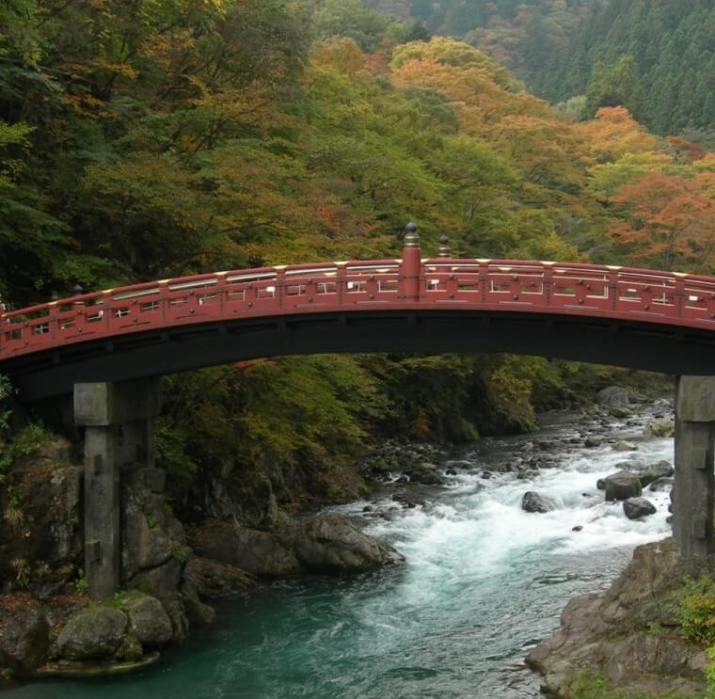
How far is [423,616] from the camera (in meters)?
23.9

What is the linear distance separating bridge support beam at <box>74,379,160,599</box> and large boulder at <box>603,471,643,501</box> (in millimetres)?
17345

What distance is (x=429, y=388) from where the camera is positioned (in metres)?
45.4

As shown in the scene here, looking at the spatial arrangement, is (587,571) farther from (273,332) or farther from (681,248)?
(681,248)

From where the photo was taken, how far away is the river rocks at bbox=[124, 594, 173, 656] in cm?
2145

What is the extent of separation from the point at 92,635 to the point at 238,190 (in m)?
13.5

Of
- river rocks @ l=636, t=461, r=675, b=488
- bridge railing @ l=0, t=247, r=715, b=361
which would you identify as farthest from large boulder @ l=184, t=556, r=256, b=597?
river rocks @ l=636, t=461, r=675, b=488

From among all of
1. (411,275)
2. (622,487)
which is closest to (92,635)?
(411,275)

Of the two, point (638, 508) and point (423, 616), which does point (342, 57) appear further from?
point (423, 616)

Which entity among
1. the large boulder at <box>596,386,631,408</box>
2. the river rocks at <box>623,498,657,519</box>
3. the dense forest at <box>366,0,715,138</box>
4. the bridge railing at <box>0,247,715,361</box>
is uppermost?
the dense forest at <box>366,0,715,138</box>

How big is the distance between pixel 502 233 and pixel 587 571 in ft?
76.5

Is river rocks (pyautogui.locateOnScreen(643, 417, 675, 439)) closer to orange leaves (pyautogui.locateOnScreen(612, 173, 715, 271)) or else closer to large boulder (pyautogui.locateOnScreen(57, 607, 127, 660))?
orange leaves (pyautogui.locateOnScreen(612, 173, 715, 271))

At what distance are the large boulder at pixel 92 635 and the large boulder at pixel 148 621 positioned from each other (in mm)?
271

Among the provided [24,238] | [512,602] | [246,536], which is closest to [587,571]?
[512,602]

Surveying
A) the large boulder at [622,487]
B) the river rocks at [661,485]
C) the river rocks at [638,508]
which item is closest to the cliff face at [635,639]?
the river rocks at [638,508]
